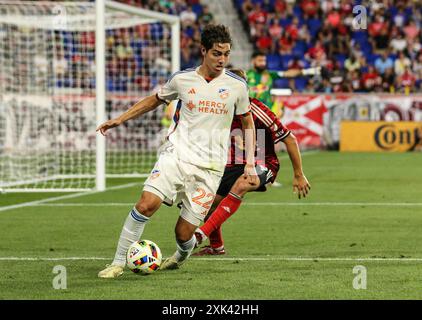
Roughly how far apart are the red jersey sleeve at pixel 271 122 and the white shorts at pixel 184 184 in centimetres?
108

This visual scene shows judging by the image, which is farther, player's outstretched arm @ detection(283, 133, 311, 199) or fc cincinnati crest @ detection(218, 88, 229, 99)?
player's outstretched arm @ detection(283, 133, 311, 199)

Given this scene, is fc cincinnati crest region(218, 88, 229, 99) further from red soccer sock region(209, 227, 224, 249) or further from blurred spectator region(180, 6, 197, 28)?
blurred spectator region(180, 6, 197, 28)

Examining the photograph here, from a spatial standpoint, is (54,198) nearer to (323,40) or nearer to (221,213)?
(221,213)

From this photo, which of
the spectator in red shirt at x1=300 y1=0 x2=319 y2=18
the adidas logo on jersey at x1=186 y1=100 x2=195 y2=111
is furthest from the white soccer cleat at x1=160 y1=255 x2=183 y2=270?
the spectator in red shirt at x1=300 y1=0 x2=319 y2=18

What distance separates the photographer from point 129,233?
834 cm

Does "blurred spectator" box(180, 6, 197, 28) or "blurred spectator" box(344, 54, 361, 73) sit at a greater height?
"blurred spectator" box(180, 6, 197, 28)

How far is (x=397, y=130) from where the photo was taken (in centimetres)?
2773

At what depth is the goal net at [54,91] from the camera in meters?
18.4

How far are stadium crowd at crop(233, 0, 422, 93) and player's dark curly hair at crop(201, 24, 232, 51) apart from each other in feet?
69.4

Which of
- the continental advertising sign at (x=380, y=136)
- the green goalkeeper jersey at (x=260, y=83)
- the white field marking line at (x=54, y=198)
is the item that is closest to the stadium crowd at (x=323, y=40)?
the continental advertising sign at (x=380, y=136)

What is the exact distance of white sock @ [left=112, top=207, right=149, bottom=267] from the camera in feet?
27.2

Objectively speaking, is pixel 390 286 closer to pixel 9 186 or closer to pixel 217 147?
pixel 217 147

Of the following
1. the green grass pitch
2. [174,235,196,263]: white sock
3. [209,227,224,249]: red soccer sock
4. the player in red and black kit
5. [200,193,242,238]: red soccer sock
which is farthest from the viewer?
[209,227,224,249]: red soccer sock
